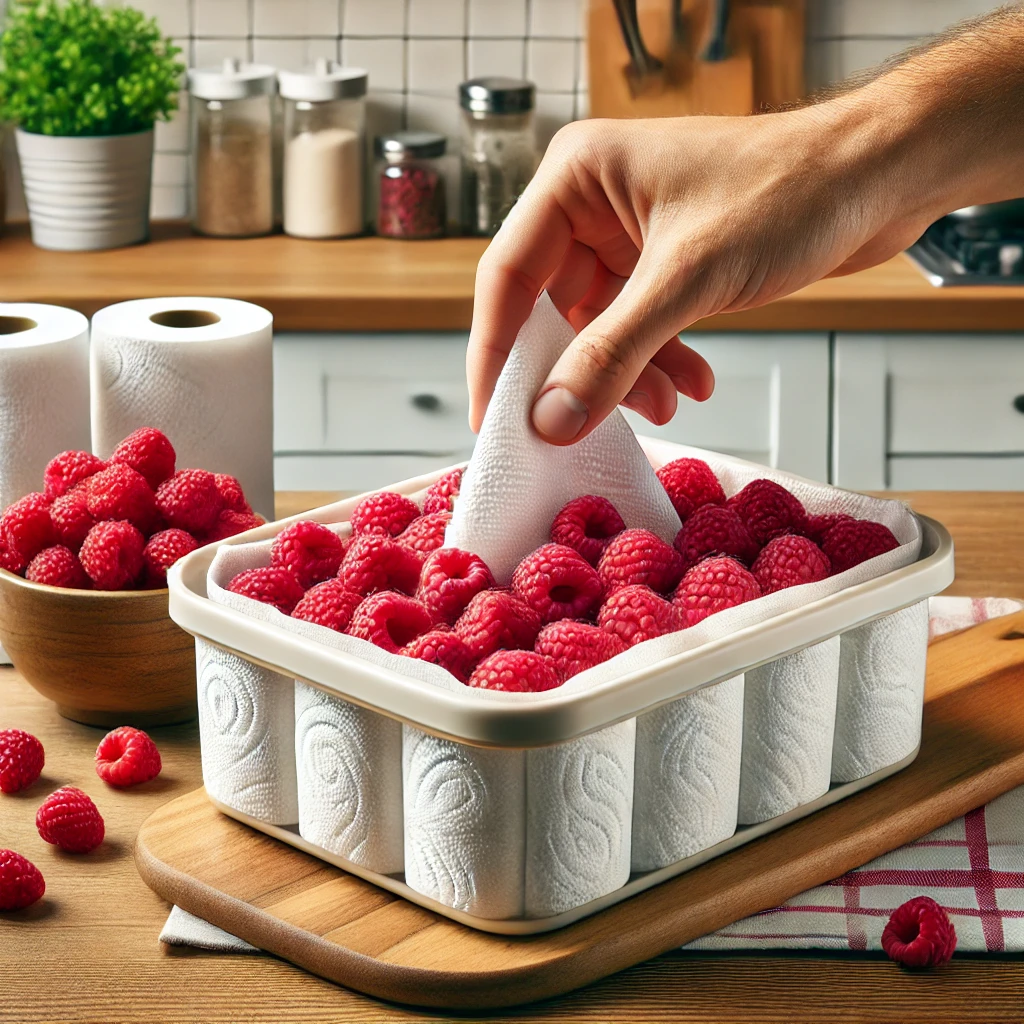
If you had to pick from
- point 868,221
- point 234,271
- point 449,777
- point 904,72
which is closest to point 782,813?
point 449,777

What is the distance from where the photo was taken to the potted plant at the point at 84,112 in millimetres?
2258

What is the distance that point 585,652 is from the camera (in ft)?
2.43

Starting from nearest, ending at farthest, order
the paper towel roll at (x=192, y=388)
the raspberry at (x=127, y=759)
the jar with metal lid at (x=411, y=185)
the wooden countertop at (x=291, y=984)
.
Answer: the wooden countertop at (x=291, y=984), the raspberry at (x=127, y=759), the paper towel roll at (x=192, y=388), the jar with metal lid at (x=411, y=185)

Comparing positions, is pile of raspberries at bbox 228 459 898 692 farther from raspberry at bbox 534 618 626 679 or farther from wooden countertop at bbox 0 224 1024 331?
wooden countertop at bbox 0 224 1024 331

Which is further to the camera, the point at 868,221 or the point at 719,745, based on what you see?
the point at 868,221

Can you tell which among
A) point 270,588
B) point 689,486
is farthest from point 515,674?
point 689,486

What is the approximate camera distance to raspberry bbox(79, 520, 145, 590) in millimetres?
892

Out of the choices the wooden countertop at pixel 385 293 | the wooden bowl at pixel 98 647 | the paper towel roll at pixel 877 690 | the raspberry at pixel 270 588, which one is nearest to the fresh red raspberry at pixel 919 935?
the paper towel roll at pixel 877 690

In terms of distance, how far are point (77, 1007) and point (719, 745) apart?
0.33 m

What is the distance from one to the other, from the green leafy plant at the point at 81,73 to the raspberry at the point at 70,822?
64.6 inches

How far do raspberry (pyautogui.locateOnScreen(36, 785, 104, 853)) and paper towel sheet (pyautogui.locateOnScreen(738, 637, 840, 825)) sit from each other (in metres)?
0.35

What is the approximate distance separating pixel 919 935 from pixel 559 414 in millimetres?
331

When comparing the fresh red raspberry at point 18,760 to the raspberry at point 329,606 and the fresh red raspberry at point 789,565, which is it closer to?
the raspberry at point 329,606

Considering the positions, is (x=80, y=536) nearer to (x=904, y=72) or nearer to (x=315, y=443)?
(x=904, y=72)
